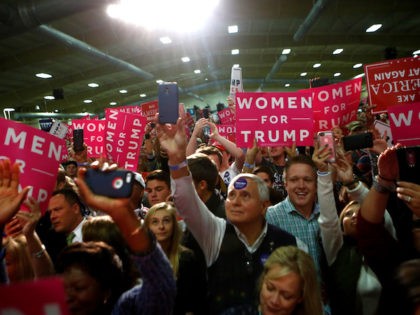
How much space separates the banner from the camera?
443 cm

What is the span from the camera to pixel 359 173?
4.93 meters

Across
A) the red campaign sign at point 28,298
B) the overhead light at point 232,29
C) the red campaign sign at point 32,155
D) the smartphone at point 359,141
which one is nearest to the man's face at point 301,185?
the smartphone at point 359,141

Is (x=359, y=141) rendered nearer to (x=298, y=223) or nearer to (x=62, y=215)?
(x=298, y=223)

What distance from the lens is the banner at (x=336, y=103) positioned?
443cm

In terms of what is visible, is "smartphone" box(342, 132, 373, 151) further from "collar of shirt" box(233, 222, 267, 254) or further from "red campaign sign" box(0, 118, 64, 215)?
"red campaign sign" box(0, 118, 64, 215)

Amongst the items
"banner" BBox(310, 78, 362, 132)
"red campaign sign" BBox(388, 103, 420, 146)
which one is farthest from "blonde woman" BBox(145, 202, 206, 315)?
"banner" BBox(310, 78, 362, 132)

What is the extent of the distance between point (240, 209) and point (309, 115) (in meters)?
1.87

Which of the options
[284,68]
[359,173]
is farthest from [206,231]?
[284,68]

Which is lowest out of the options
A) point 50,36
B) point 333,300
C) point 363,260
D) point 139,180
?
point 333,300

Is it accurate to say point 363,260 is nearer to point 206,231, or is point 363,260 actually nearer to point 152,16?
point 206,231

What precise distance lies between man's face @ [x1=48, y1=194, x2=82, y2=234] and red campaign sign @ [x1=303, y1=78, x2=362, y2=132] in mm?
2906

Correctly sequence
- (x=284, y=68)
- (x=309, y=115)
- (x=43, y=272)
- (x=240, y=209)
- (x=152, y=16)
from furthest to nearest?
(x=284, y=68) → (x=152, y=16) → (x=309, y=115) → (x=240, y=209) → (x=43, y=272)

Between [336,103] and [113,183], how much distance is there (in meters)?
3.59

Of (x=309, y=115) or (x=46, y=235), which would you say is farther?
(x=309, y=115)
